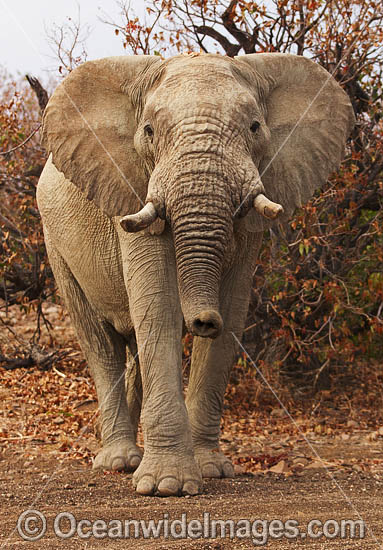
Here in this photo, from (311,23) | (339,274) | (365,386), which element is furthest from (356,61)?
(365,386)

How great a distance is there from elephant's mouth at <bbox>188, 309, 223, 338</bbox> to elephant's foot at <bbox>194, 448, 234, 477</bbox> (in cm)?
140

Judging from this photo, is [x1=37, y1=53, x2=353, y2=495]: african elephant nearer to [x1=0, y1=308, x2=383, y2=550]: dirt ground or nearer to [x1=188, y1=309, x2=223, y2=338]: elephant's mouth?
[x1=188, y1=309, x2=223, y2=338]: elephant's mouth

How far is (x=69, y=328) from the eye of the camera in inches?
476

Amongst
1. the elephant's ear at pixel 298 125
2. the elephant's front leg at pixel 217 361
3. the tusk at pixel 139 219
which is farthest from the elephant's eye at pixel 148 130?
the elephant's front leg at pixel 217 361

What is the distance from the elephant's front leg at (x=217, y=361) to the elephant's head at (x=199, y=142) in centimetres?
47

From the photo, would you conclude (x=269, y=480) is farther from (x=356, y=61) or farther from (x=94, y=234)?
(x=356, y=61)

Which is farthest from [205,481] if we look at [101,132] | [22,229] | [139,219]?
[22,229]

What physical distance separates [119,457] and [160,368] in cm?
128

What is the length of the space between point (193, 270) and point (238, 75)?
4.18 feet

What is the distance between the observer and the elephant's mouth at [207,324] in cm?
454

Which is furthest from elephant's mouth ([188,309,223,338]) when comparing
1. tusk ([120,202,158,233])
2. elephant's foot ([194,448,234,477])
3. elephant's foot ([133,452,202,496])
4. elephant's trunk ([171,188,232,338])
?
elephant's foot ([194,448,234,477])

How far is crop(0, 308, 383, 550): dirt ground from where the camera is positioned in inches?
163

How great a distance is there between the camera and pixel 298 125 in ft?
18.7

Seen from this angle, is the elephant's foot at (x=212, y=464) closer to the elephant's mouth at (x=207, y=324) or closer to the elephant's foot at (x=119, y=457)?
the elephant's foot at (x=119, y=457)
